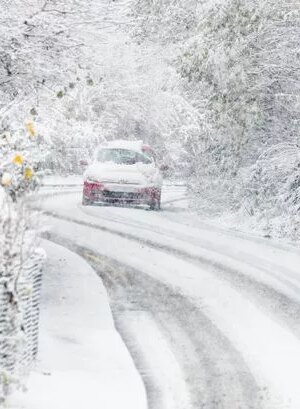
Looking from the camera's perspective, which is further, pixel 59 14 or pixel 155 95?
pixel 155 95

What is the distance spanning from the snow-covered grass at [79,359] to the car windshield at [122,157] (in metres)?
11.4

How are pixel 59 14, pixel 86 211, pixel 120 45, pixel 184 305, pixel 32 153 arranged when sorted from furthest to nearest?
pixel 120 45 → pixel 86 211 → pixel 59 14 → pixel 184 305 → pixel 32 153

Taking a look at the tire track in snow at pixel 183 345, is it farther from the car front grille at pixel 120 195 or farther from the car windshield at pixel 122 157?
the car windshield at pixel 122 157

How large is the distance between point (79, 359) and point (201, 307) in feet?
9.83

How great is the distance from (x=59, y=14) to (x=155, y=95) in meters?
35.9

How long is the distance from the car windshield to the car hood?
0.46 metres

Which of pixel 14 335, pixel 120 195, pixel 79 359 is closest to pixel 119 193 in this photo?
pixel 120 195

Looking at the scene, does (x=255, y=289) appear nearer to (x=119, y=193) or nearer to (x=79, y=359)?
(x=79, y=359)

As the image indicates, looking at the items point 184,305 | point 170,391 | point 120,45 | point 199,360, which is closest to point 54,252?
point 184,305

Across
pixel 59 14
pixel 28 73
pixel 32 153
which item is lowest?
pixel 32 153

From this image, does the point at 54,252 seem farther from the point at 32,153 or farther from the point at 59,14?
the point at 32,153

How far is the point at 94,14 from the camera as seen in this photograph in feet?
39.5

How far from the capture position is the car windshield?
23.5 metres

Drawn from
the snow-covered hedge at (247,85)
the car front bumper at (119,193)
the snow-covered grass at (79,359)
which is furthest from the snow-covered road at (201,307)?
the car front bumper at (119,193)
